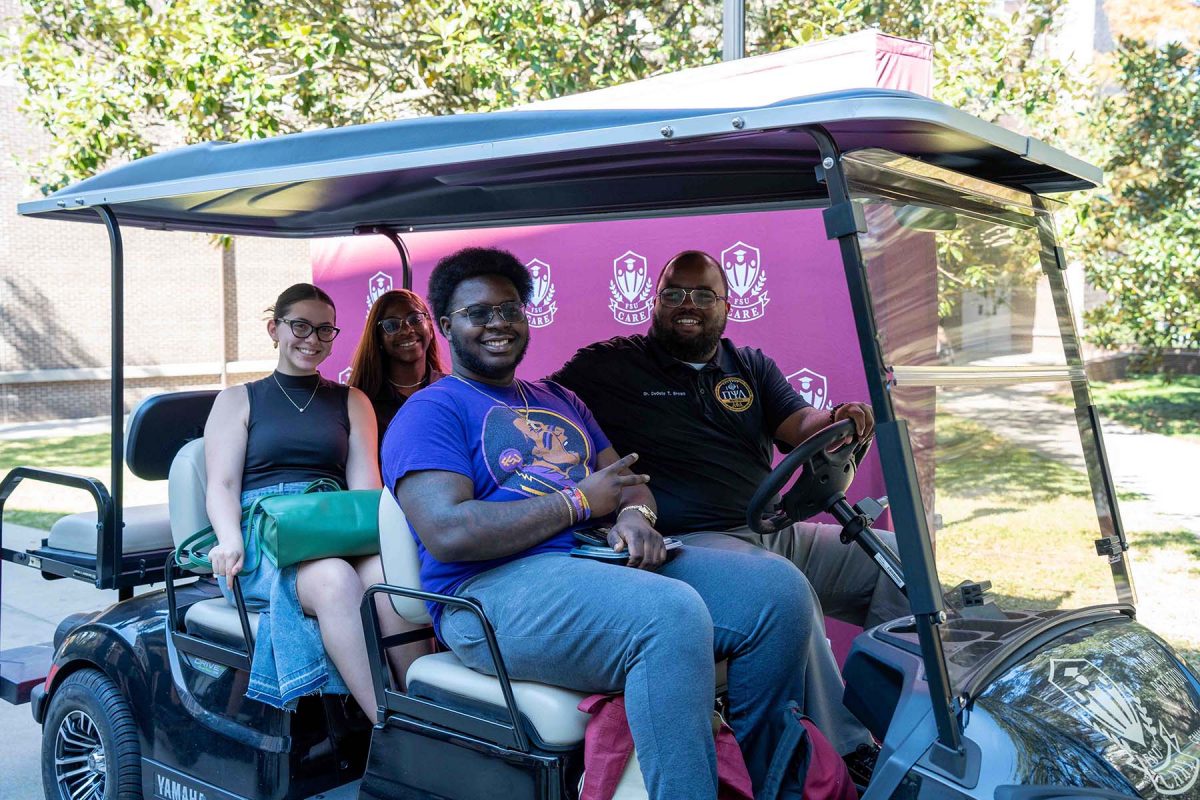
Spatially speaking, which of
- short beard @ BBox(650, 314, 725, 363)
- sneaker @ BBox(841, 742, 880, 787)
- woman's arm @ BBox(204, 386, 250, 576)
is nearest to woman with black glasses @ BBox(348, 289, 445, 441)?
woman's arm @ BBox(204, 386, 250, 576)

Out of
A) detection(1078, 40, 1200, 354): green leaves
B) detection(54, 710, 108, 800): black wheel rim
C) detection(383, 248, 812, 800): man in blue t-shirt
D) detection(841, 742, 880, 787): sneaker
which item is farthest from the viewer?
detection(1078, 40, 1200, 354): green leaves

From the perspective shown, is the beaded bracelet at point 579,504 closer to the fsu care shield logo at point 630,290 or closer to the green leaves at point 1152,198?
the fsu care shield logo at point 630,290

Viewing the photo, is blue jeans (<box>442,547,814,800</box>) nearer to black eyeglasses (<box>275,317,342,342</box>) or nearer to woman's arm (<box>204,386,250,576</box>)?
woman's arm (<box>204,386,250,576</box>)

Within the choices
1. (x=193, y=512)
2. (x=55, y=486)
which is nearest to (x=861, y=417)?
(x=193, y=512)

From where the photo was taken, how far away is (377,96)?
7047mm

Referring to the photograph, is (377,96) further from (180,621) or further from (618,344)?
(180,621)

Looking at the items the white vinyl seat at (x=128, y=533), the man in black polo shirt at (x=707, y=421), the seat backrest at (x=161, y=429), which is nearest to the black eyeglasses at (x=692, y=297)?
the man in black polo shirt at (x=707, y=421)

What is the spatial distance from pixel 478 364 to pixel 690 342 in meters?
0.90

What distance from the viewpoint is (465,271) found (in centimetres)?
286

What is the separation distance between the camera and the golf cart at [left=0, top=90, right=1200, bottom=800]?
6.45 ft

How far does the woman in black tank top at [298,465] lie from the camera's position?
9.34ft

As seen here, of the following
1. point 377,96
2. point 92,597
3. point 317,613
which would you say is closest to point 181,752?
point 317,613

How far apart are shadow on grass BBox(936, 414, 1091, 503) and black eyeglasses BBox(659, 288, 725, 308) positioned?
1234mm

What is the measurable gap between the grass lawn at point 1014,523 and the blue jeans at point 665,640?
0.45m
